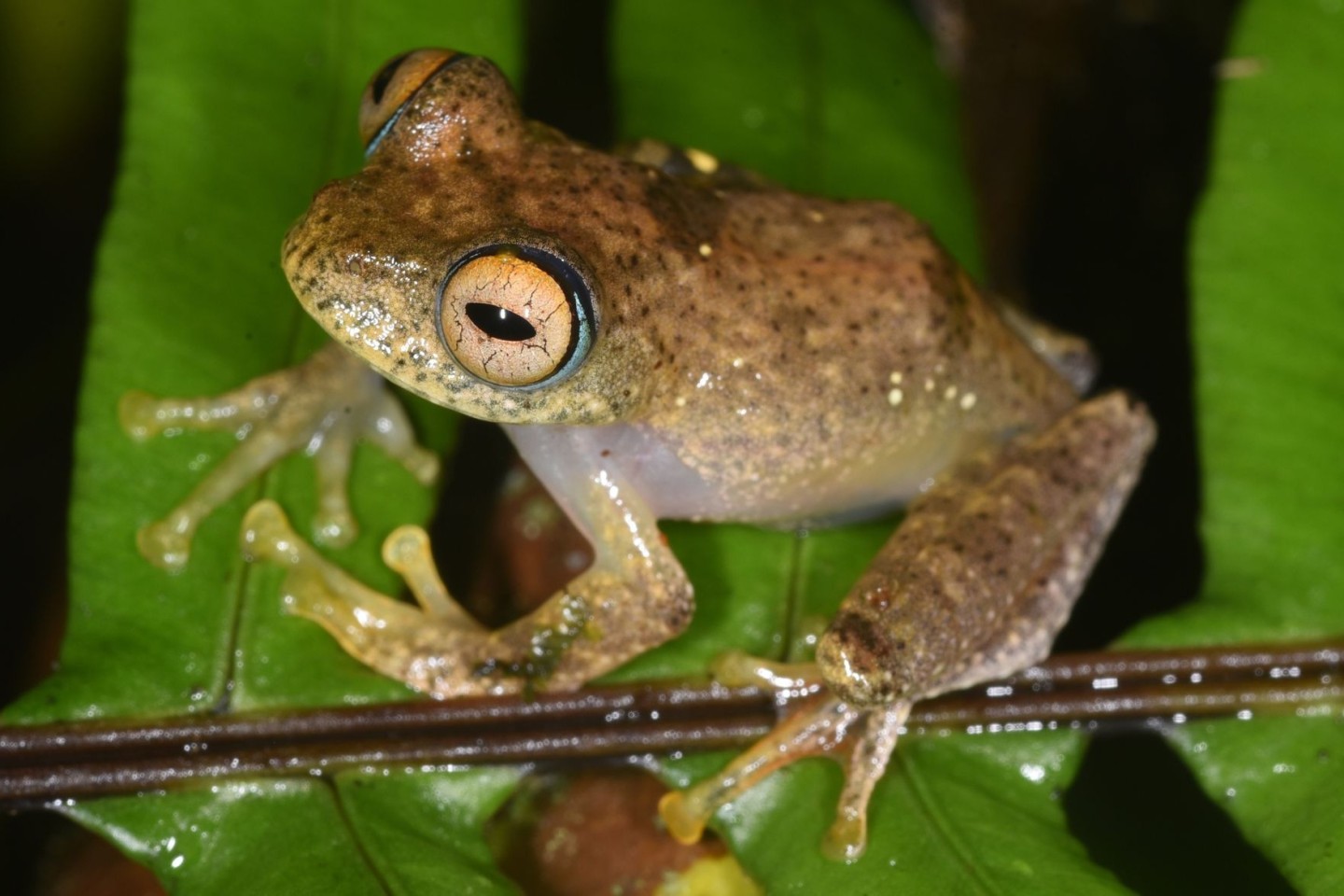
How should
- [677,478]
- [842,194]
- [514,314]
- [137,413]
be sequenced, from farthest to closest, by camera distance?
[842,194] → [677,478] → [137,413] → [514,314]

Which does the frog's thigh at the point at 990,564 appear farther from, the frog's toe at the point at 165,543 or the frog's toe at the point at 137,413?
the frog's toe at the point at 137,413

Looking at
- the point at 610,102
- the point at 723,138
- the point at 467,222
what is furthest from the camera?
A: the point at 610,102

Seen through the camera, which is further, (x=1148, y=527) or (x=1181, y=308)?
(x=1181, y=308)

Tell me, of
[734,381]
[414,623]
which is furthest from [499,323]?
[414,623]

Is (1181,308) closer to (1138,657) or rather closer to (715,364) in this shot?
(1138,657)

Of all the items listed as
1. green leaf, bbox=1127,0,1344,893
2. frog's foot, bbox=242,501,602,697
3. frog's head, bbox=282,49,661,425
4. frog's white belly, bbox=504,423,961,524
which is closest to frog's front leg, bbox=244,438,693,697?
frog's foot, bbox=242,501,602,697

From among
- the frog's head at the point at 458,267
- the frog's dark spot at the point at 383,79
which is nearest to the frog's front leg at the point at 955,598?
the frog's head at the point at 458,267

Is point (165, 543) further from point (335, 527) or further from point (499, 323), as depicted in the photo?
point (499, 323)

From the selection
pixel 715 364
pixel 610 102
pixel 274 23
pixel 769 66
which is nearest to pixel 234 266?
pixel 274 23
